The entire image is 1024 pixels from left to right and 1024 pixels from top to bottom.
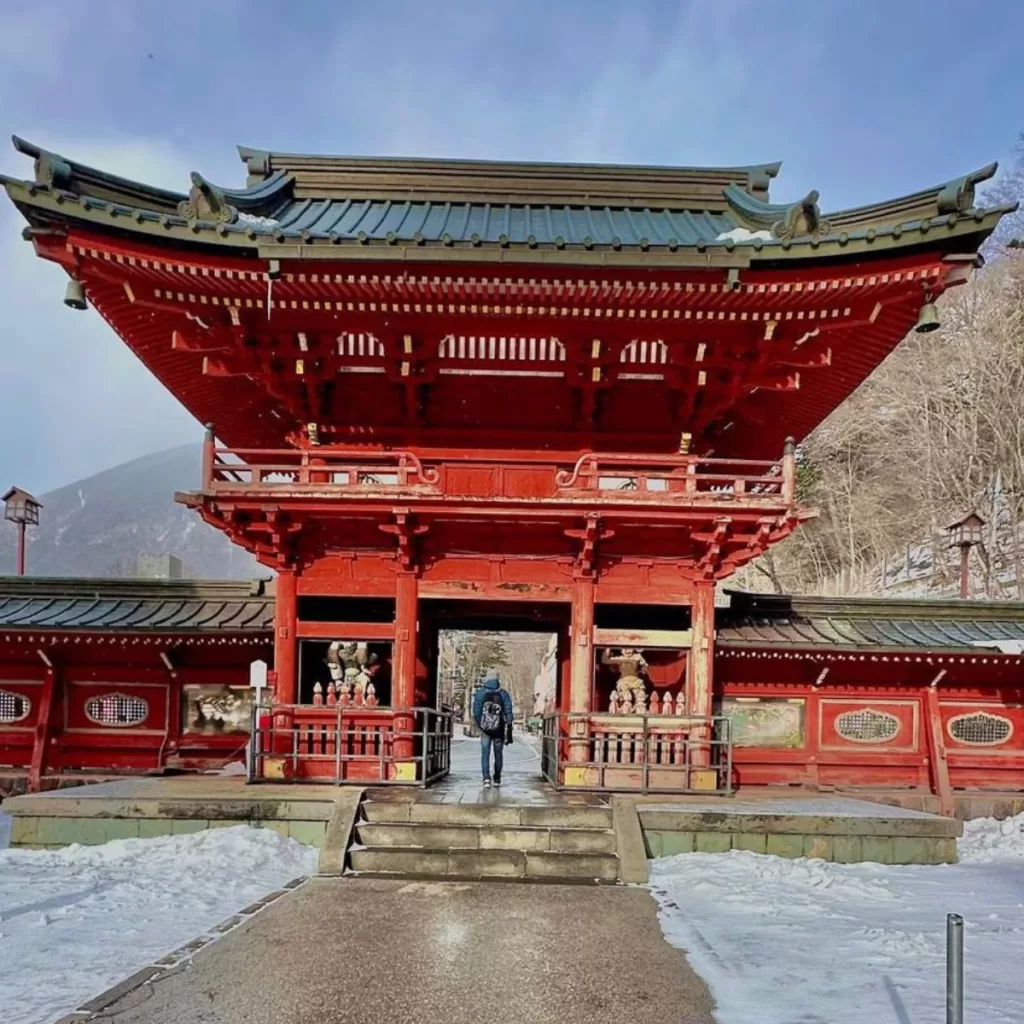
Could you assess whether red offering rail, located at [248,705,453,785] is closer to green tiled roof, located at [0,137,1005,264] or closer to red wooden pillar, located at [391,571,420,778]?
red wooden pillar, located at [391,571,420,778]

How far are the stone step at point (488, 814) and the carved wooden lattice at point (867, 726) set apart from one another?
5.53 meters

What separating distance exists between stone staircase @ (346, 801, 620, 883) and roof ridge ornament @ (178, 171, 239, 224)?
22.9ft

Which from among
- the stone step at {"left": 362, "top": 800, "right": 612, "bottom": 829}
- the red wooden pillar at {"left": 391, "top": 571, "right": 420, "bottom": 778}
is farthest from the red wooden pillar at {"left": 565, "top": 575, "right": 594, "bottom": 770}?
the red wooden pillar at {"left": 391, "top": 571, "right": 420, "bottom": 778}

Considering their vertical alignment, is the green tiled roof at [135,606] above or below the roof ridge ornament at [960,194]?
below

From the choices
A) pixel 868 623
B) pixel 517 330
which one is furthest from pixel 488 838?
pixel 868 623

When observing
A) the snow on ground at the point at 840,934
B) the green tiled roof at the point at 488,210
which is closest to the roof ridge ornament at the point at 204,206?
the green tiled roof at the point at 488,210

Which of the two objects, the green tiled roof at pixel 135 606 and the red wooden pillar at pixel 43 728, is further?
the red wooden pillar at pixel 43 728

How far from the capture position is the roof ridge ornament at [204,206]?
9.43m

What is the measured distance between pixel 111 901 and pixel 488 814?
3.83m

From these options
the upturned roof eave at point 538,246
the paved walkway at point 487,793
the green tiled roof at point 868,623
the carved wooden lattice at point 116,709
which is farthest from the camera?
the carved wooden lattice at point 116,709

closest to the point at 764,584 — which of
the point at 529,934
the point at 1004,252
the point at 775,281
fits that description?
the point at 1004,252

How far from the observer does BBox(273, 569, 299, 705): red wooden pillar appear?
1106 centimetres

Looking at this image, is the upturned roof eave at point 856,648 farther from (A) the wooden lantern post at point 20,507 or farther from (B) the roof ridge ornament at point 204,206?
(A) the wooden lantern post at point 20,507

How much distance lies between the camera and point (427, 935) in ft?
21.6
